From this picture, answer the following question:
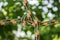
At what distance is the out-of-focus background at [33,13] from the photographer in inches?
79.4

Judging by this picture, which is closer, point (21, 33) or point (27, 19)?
point (27, 19)

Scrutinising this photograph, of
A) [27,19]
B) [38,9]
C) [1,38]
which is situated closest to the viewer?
[27,19]

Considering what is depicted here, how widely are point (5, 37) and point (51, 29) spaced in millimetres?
467

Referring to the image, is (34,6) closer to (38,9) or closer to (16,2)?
(38,9)

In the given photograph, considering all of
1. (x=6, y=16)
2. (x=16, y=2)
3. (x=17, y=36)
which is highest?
(x=16, y=2)

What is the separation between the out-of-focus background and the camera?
202 centimetres

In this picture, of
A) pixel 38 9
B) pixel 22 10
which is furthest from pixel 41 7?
pixel 22 10

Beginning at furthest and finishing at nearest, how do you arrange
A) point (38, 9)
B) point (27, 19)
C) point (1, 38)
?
point (38, 9), point (1, 38), point (27, 19)

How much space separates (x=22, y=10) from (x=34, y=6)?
134mm

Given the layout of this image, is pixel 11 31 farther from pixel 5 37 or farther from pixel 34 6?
pixel 34 6

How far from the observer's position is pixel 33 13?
2.05 m

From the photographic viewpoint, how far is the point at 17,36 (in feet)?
6.72

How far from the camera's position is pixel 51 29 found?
2039 mm

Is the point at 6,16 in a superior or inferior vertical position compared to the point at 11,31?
superior
